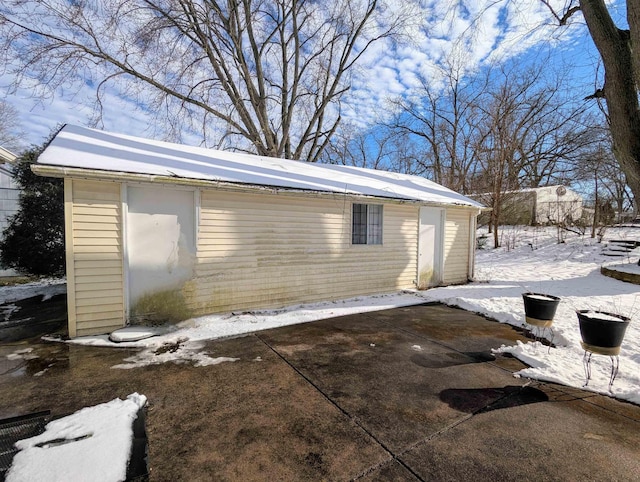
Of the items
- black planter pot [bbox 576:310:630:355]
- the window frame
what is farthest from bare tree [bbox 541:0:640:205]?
the window frame

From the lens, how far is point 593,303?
6512 mm

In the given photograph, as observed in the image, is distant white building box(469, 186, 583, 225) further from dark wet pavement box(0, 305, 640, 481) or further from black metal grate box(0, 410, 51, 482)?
black metal grate box(0, 410, 51, 482)

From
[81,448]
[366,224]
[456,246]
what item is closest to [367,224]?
[366,224]

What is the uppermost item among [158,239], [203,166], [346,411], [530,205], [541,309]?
[530,205]

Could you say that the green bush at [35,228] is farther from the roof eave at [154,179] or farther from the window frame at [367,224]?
the window frame at [367,224]

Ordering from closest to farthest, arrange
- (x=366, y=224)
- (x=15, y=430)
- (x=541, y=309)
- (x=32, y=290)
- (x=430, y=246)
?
(x=15, y=430) < (x=541, y=309) < (x=366, y=224) < (x=32, y=290) < (x=430, y=246)

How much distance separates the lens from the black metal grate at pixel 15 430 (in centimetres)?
203

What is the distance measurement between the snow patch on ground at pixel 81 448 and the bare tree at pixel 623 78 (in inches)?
251

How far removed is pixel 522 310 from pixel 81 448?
6973 mm

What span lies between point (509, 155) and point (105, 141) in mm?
19407

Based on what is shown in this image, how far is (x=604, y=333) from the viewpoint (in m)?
3.02

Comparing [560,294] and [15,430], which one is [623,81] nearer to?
[560,294]

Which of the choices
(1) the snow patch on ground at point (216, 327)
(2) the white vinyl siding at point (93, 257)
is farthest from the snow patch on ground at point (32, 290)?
(1) the snow patch on ground at point (216, 327)

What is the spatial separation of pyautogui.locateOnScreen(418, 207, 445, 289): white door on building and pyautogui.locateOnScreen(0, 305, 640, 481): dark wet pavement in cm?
410
